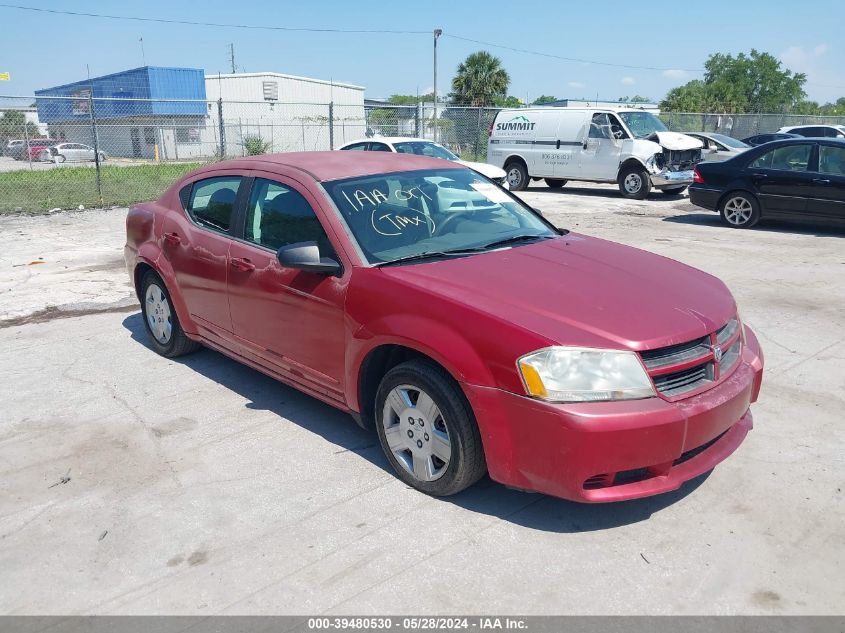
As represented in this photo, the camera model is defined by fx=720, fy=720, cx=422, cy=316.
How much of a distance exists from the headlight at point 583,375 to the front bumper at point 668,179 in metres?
15.1

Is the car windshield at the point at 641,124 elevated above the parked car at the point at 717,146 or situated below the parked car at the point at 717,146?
above

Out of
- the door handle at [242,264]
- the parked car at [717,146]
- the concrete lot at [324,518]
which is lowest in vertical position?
the concrete lot at [324,518]

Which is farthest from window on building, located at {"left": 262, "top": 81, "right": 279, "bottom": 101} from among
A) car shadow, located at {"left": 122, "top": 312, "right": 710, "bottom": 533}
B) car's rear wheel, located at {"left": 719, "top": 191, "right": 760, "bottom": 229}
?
car shadow, located at {"left": 122, "top": 312, "right": 710, "bottom": 533}

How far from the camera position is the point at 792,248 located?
34.8 feet

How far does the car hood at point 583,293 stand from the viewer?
10.4ft

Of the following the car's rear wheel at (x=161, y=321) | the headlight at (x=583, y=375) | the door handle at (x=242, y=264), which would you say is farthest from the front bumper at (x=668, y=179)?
the headlight at (x=583, y=375)

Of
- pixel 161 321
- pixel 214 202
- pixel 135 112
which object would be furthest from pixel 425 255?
pixel 135 112

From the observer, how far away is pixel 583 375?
3047 mm

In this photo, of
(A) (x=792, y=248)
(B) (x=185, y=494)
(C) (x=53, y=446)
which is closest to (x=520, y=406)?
(B) (x=185, y=494)

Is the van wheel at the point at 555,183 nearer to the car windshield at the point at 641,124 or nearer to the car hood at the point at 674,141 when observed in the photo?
the car windshield at the point at 641,124

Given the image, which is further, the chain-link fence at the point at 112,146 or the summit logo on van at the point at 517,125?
the summit logo on van at the point at 517,125

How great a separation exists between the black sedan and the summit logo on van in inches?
260

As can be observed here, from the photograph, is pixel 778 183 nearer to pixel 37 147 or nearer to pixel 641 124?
pixel 641 124

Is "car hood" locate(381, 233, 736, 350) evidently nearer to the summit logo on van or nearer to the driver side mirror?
the driver side mirror
